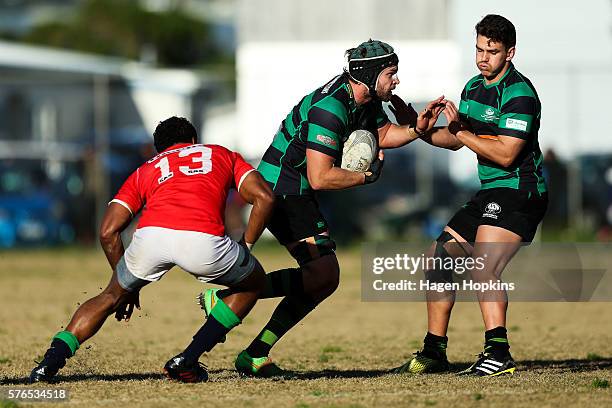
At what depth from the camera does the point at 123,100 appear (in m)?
30.2

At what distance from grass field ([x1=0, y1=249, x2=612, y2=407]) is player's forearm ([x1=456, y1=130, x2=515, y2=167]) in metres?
1.46

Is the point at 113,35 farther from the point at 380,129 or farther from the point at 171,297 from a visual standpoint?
the point at 380,129

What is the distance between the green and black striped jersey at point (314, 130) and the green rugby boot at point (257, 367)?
3.83 ft

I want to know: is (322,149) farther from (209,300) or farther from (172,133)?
(209,300)

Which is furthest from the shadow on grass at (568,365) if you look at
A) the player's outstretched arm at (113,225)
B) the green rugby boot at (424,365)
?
the player's outstretched arm at (113,225)

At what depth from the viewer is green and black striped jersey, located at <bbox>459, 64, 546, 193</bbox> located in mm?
8172

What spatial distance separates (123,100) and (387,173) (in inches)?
359

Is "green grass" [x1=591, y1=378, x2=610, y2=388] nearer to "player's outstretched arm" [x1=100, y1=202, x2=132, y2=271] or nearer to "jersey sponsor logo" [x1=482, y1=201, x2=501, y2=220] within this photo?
"jersey sponsor logo" [x1=482, y1=201, x2=501, y2=220]

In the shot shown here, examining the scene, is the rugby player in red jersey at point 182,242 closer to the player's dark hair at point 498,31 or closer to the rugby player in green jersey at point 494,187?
the rugby player in green jersey at point 494,187

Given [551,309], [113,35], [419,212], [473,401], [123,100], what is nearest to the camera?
[473,401]

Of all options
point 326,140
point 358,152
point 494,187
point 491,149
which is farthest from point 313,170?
Result: point 494,187

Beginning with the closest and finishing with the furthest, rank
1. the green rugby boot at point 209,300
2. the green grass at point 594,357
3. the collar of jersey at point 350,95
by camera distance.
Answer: the green rugby boot at point 209,300, the collar of jersey at point 350,95, the green grass at point 594,357

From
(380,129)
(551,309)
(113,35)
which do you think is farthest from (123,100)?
(113,35)

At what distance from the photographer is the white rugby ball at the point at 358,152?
8.21 m
